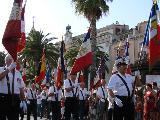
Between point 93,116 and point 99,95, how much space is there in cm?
301

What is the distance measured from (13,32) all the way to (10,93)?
143 cm

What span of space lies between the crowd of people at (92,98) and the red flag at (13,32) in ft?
0.70

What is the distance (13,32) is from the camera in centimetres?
1044

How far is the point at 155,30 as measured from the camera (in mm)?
13570

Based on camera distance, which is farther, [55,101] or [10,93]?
[55,101]

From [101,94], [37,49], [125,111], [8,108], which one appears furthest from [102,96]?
[37,49]

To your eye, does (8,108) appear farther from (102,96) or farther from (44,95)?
(44,95)

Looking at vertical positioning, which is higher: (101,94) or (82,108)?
(101,94)

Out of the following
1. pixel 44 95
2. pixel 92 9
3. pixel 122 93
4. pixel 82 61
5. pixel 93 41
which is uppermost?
pixel 92 9

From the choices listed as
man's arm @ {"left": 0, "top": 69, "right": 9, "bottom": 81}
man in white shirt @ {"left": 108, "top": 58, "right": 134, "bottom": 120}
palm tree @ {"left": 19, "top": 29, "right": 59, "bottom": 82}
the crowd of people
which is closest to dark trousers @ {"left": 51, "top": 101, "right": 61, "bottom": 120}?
the crowd of people

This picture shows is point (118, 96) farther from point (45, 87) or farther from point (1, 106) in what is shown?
point (45, 87)

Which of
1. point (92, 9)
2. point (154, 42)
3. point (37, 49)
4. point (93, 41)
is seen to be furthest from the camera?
point (37, 49)

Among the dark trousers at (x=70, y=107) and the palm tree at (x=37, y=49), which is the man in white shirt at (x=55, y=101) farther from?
the palm tree at (x=37, y=49)

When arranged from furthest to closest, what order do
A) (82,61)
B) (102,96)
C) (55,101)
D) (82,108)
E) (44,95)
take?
1. (44,95)
2. (82,108)
3. (55,101)
4. (102,96)
5. (82,61)
